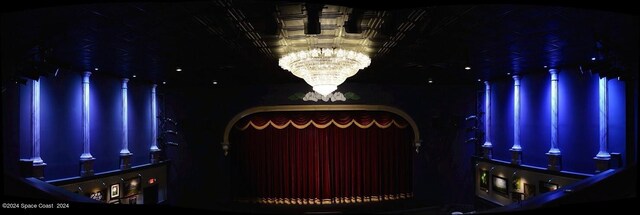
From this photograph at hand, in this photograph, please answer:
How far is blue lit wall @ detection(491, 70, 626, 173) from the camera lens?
7.04 m

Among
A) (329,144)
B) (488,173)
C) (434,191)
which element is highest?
(329,144)

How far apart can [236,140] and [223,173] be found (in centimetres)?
112

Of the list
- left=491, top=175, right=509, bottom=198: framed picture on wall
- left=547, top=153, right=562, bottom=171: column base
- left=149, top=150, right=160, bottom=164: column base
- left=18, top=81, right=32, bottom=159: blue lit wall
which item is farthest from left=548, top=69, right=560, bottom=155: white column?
left=18, top=81, right=32, bottom=159: blue lit wall

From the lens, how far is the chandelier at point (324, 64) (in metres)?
5.81

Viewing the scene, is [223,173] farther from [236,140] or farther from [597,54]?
[597,54]

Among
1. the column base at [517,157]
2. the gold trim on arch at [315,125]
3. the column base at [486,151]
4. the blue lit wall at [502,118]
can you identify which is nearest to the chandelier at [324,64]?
the gold trim on arch at [315,125]

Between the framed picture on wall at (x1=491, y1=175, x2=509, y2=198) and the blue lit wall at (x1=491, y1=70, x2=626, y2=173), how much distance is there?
0.66m

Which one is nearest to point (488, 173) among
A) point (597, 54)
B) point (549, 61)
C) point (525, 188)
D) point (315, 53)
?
point (525, 188)

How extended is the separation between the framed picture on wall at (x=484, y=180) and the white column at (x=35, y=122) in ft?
35.6

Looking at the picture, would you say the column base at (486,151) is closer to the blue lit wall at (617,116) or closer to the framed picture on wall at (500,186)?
the framed picture on wall at (500,186)

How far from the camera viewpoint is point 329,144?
12.3 meters

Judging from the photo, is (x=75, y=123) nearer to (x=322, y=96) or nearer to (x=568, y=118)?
(x=322, y=96)

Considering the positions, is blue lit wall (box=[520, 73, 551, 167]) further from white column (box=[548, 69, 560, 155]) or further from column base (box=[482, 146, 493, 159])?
column base (box=[482, 146, 493, 159])

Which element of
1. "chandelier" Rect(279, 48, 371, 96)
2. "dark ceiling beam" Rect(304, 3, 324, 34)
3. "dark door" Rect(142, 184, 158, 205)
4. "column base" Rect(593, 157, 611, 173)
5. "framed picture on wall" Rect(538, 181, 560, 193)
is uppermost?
"dark ceiling beam" Rect(304, 3, 324, 34)
